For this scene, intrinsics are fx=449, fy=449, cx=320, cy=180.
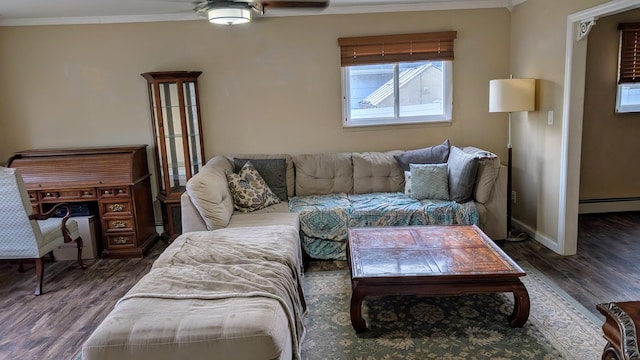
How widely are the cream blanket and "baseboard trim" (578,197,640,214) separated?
11.8 feet

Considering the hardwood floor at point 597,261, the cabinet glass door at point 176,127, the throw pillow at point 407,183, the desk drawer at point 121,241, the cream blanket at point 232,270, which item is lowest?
the hardwood floor at point 597,261

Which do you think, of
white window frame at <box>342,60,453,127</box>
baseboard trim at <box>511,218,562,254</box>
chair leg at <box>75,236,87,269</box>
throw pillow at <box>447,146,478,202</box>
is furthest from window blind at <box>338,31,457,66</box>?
chair leg at <box>75,236,87,269</box>

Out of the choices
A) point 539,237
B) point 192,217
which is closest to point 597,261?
point 539,237

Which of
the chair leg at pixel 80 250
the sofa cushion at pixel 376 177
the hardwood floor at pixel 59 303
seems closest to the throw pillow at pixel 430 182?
the sofa cushion at pixel 376 177

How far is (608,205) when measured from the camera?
5.03m

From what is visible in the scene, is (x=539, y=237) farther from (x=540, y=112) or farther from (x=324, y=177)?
(x=324, y=177)

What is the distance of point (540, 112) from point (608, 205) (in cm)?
181

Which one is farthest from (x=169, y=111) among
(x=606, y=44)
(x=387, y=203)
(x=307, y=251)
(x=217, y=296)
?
(x=606, y=44)

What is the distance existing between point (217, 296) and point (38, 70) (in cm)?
380

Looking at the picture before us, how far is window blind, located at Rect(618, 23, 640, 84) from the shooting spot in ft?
15.1

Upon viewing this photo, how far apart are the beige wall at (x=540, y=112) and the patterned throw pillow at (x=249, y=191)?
2.44m

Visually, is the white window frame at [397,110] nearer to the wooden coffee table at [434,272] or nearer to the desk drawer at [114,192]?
the wooden coffee table at [434,272]

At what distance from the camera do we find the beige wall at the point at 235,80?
15.1 feet

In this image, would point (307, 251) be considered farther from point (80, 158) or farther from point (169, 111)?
point (80, 158)
